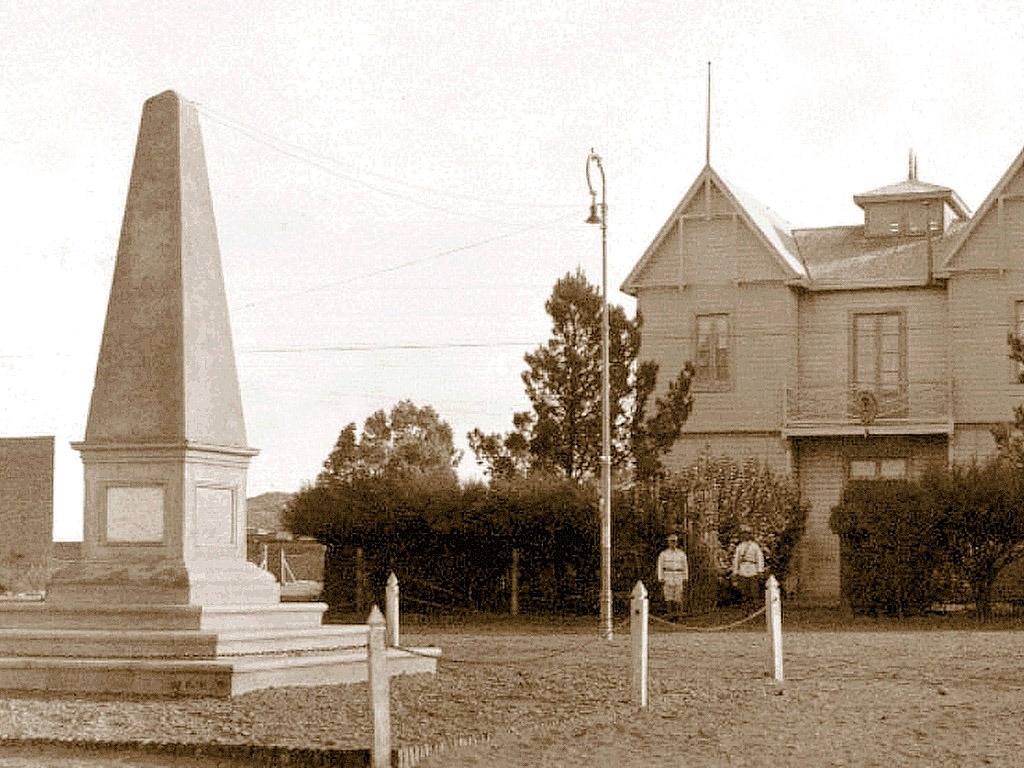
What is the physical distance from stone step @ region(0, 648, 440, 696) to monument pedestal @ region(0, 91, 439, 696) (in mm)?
88

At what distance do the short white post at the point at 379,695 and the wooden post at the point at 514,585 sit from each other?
915 inches

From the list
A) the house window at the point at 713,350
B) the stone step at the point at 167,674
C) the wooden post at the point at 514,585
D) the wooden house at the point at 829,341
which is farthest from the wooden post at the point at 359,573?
the stone step at the point at 167,674

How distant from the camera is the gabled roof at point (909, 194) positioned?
43469 millimetres

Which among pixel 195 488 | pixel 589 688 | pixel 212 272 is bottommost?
pixel 589 688

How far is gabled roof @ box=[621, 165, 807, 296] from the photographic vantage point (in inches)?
1619

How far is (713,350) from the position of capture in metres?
42.1

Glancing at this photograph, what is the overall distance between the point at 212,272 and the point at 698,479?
1917 cm

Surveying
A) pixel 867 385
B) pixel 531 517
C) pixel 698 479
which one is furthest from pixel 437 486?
pixel 867 385

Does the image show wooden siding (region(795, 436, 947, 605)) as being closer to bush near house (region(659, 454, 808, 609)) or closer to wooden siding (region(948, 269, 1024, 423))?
bush near house (region(659, 454, 808, 609))

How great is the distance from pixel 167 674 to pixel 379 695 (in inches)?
195

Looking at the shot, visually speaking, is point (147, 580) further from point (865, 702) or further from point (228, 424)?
point (865, 702)

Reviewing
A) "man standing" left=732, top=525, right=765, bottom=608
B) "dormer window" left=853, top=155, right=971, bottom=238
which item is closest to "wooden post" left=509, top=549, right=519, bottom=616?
"man standing" left=732, top=525, right=765, bottom=608

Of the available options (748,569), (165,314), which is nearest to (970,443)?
(748,569)

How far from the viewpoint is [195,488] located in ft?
61.9
